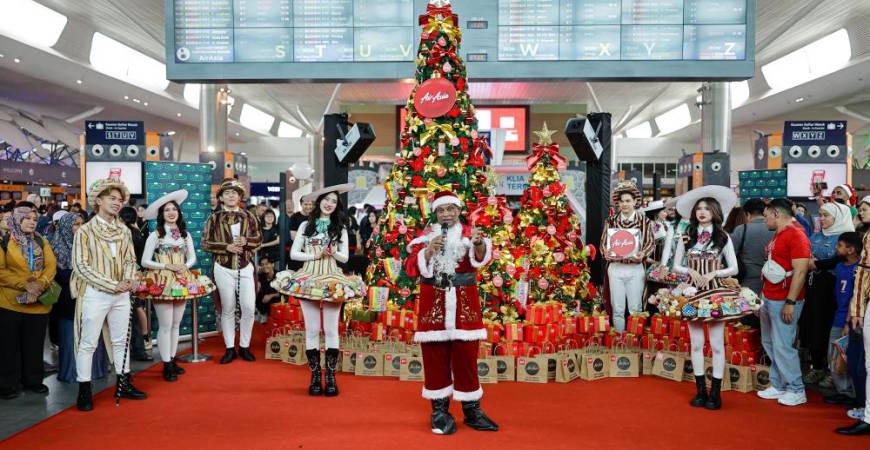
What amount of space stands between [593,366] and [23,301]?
184 inches

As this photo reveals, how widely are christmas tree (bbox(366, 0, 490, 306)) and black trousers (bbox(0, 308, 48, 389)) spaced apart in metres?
2.95

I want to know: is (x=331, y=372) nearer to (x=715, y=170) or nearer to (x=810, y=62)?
(x=715, y=170)

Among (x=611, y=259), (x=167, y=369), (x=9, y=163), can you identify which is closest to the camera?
(x=167, y=369)

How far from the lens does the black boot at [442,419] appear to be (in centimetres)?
414

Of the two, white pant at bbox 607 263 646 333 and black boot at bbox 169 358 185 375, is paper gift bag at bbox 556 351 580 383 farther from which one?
black boot at bbox 169 358 185 375

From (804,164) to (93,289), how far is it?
10560mm

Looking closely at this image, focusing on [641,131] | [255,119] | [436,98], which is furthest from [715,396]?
[641,131]

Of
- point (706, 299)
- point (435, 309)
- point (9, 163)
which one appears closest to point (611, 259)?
point (706, 299)

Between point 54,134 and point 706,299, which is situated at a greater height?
point 54,134

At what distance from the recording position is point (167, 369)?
563 centimetres

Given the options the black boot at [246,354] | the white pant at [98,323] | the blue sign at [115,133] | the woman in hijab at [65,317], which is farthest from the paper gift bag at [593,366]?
the blue sign at [115,133]

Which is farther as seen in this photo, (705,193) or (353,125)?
(353,125)

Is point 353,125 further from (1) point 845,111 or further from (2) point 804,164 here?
(1) point 845,111

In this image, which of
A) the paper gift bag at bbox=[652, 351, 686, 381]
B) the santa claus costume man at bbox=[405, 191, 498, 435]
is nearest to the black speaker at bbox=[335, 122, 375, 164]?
the santa claus costume man at bbox=[405, 191, 498, 435]
